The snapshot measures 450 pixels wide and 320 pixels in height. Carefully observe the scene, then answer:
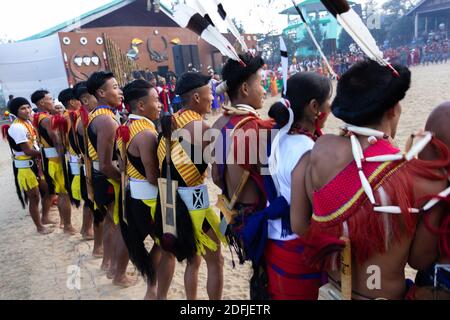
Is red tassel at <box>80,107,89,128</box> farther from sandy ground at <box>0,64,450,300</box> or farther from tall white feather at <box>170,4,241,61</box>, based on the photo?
tall white feather at <box>170,4,241,61</box>

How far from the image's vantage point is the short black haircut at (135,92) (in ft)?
9.64

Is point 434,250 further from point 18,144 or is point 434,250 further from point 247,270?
point 18,144

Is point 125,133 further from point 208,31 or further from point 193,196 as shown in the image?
point 208,31

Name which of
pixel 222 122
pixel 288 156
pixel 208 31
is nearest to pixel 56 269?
pixel 222 122

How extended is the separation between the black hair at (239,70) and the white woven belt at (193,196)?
79cm

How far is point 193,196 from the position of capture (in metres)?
2.67

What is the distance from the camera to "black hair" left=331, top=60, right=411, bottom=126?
4.37ft

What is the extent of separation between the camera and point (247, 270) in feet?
11.9

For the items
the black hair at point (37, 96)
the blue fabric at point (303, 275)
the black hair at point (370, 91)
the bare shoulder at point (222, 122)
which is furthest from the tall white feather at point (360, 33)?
the black hair at point (37, 96)

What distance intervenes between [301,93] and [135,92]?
64.0 inches

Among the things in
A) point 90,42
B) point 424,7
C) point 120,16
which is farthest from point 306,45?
point 90,42

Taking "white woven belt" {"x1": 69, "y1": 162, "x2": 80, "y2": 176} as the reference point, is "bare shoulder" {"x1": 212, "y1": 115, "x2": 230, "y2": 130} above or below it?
above

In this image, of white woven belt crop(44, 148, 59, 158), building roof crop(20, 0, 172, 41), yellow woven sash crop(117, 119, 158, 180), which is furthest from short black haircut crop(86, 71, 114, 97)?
building roof crop(20, 0, 172, 41)

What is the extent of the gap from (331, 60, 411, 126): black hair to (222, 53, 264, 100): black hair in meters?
0.91
